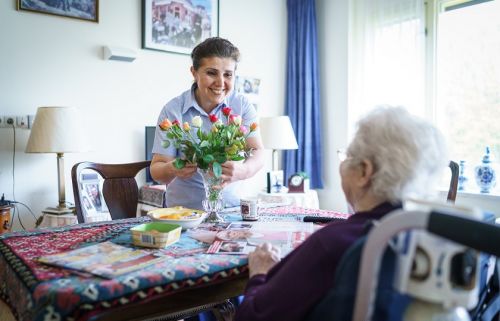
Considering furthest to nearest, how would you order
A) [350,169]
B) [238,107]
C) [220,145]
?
[238,107] → [220,145] → [350,169]

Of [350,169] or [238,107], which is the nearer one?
[350,169]

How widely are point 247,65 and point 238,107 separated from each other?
2.40 metres

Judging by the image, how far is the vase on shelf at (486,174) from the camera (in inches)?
122

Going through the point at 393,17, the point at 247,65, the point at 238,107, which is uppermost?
the point at 393,17

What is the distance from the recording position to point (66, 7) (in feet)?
10.6

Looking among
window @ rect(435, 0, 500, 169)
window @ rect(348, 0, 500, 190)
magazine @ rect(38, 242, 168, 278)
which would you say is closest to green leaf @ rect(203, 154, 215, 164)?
magazine @ rect(38, 242, 168, 278)

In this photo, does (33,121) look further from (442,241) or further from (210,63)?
(442,241)

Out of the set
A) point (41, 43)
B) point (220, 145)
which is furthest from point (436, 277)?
point (41, 43)

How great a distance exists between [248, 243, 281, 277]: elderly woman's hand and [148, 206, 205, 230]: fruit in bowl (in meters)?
0.34

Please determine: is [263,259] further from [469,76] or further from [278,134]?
[469,76]

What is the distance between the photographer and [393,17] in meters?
3.66

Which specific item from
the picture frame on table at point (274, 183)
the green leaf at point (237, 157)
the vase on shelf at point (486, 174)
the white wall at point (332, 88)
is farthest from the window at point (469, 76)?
the green leaf at point (237, 157)

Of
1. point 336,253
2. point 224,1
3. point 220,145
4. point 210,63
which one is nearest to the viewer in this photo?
point 336,253

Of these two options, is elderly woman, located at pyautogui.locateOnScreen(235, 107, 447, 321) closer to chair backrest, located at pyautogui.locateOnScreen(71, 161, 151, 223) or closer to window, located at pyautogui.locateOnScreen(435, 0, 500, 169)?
chair backrest, located at pyautogui.locateOnScreen(71, 161, 151, 223)
